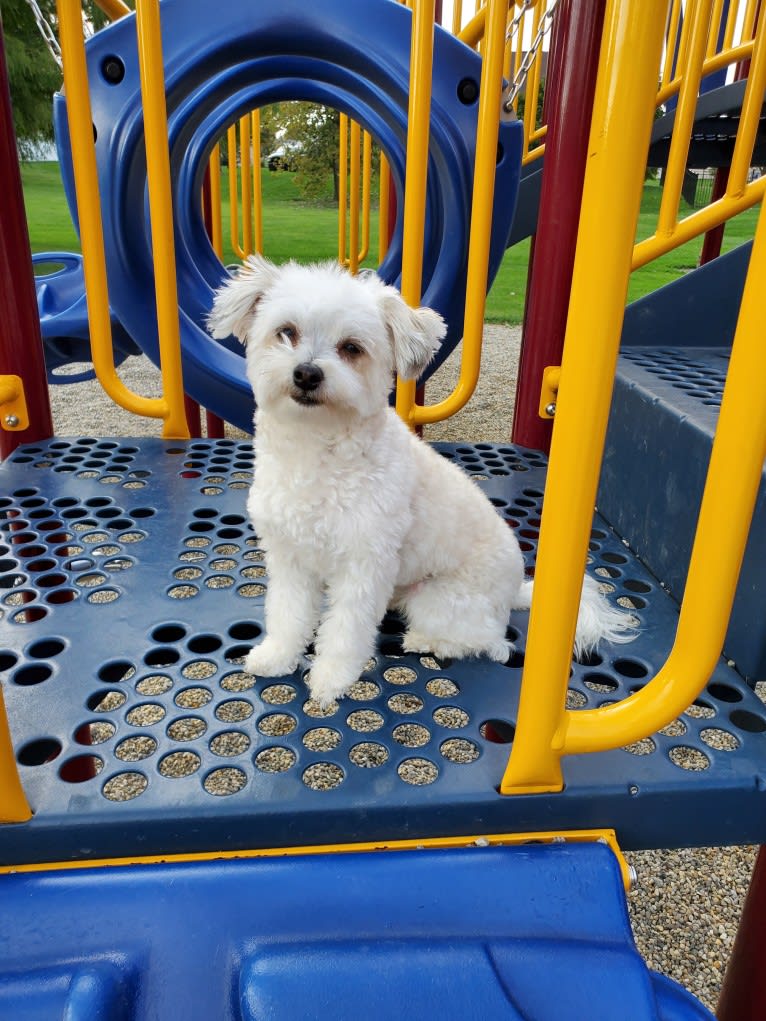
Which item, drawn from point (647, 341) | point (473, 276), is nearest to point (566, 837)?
point (473, 276)

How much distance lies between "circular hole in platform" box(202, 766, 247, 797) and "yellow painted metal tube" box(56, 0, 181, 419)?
1209mm

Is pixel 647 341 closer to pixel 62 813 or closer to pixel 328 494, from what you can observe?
pixel 328 494

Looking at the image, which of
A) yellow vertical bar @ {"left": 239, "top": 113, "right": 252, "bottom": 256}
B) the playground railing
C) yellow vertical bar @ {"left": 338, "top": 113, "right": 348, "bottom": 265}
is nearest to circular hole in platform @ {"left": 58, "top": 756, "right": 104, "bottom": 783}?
the playground railing

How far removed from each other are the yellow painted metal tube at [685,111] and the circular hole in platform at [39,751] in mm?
1642

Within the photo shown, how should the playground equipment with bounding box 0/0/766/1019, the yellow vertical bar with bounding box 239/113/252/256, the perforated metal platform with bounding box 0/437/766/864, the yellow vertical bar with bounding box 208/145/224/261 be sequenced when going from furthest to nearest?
1. the yellow vertical bar with bounding box 239/113/252/256
2. the yellow vertical bar with bounding box 208/145/224/261
3. the perforated metal platform with bounding box 0/437/766/864
4. the playground equipment with bounding box 0/0/766/1019

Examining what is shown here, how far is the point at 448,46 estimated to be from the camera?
2.13 metres

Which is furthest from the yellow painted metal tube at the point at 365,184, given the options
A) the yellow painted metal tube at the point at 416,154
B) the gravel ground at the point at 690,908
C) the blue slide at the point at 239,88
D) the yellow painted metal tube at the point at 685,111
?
the gravel ground at the point at 690,908

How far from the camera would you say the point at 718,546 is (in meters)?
0.65

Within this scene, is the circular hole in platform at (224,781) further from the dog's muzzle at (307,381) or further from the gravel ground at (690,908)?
the dog's muzzle at (307,381)

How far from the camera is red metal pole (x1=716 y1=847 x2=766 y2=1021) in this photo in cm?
92

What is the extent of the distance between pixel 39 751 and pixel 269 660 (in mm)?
329

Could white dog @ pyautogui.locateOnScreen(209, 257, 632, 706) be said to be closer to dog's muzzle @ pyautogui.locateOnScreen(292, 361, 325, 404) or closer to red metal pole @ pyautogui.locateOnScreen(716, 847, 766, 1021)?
dog's muzzle @ pyautogui.locateOnScreen(292, 361, 325, 404)

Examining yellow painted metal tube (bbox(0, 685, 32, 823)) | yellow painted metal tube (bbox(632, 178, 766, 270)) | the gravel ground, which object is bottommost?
the gravel ground

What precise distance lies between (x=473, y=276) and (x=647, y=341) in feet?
2.61
